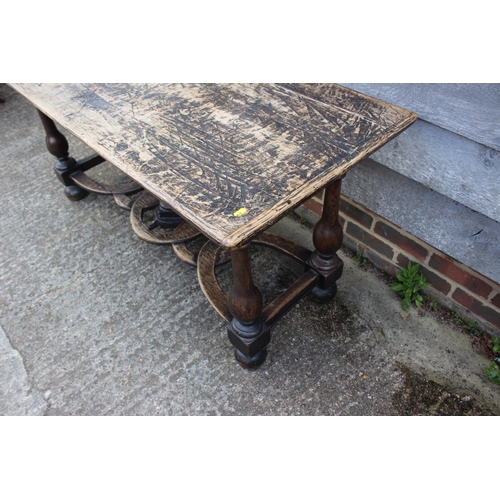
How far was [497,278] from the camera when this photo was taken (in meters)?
1.58

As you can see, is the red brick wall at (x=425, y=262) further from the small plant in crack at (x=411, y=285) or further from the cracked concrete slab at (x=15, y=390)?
the cracked concrete slab at (x=15, y=390)

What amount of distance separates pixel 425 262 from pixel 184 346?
1048 mm

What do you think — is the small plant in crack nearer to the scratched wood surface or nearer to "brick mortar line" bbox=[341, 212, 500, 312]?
"brick mortar line" bbox=[341, 212, 500, 312]

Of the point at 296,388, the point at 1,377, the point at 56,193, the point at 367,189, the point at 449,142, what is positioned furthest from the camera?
the point at 56,193

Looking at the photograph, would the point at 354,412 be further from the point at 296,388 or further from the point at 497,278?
the point at 497,278

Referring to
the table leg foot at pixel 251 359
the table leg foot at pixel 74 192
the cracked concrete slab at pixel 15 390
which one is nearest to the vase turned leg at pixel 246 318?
the table leg foot at pixel 251 359

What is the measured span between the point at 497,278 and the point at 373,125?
710 millimetres

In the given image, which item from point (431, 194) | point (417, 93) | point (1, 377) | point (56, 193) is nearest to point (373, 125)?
point (417, 93)

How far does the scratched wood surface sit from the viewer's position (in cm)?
121

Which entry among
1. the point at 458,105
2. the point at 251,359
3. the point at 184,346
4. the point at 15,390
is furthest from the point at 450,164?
the point at 15,390

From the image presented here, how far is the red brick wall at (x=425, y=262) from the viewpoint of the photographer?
1.72 metres

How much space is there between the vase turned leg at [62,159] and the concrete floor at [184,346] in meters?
0.30

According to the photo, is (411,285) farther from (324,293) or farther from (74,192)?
(74,192)

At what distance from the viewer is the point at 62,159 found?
2424 mm
